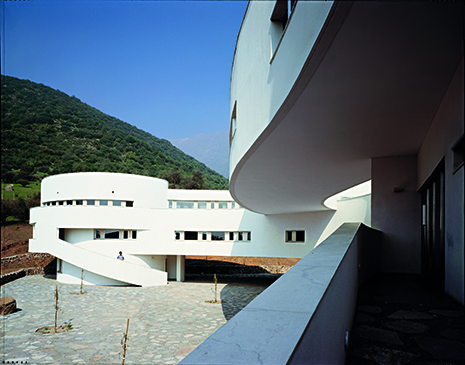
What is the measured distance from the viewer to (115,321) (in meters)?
15.3

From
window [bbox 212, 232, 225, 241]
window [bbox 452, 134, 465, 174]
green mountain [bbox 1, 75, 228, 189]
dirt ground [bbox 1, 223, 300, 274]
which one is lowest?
dirt ground [bbox 1, 223, 300, 274]

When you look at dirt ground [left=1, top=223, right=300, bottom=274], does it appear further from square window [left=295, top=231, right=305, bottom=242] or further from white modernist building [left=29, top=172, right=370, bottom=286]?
square window [left=295, top=231, right=305, bottom=242]

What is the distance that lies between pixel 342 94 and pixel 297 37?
1.05 metres

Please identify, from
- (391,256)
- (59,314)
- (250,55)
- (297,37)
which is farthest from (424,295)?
(59,314)

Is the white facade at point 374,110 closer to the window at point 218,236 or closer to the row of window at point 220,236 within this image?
the row of window at point 220,236

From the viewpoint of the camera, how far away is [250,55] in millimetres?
7980

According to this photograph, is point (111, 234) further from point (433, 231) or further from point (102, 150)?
point (102, 150)

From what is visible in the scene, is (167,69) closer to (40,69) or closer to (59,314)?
(59,314)

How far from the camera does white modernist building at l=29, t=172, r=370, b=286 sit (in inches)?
957

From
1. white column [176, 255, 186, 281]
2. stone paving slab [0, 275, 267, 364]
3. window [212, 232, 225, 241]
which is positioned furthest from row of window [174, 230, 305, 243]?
stone paving slab [0, 275, 267, 364]

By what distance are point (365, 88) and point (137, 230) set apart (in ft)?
78.7

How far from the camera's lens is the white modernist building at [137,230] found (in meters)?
24.3

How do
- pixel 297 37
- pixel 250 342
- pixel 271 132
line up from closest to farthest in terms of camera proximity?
pixel 250 342
pixel 297 37
pixel 271 132

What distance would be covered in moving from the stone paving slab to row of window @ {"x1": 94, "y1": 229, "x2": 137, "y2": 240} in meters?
3.83
